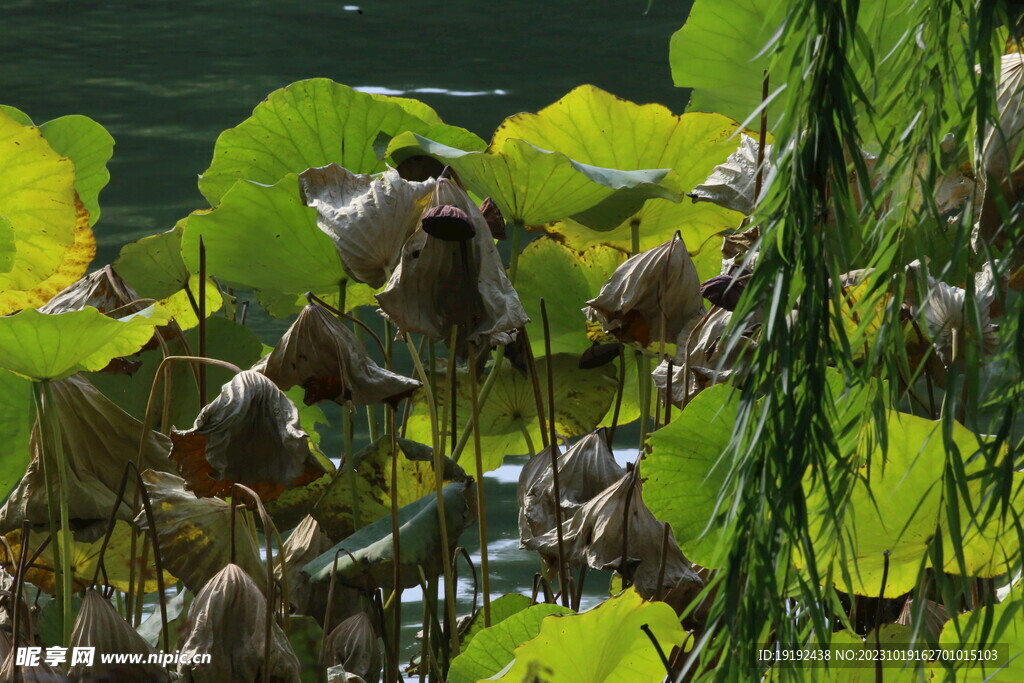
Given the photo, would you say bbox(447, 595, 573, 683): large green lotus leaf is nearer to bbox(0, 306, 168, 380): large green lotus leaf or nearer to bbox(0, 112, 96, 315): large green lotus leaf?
bbox(0, 306, 168, 380): large green lotus leaf

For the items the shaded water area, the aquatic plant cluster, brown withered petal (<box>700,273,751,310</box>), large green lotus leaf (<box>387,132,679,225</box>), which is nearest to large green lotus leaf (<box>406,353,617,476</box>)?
the aquatic plant cluster

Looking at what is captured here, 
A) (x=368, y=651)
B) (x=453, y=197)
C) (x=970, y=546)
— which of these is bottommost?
(x=368, y=651)

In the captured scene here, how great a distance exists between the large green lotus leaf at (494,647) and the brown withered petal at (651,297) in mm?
148

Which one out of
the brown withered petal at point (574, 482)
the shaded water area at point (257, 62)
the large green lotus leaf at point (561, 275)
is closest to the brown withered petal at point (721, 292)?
the brown withered petal at point (574, 482)

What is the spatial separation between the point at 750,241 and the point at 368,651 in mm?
274

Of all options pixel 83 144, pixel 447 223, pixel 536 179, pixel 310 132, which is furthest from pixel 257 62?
pixel 447 223

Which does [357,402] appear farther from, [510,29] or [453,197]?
[510,29]

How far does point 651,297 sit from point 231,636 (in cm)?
24

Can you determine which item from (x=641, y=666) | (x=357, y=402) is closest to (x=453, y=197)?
(x=357, y=402)

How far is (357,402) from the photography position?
0.51 metres

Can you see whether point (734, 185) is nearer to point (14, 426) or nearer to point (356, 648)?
point (356, 648)

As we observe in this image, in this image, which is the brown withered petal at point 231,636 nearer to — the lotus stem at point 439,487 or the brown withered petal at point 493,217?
the lotus stem at point 439,487

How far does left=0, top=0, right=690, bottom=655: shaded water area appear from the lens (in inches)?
61.5

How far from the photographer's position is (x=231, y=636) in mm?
470
